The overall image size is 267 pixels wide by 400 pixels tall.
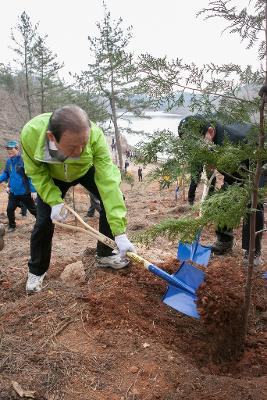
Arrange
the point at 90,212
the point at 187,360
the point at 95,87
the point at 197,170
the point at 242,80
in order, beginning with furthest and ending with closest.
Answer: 1. the point at 95,87
2. the point at 90,212
3. the point at 187,360
4. the point at 197,170
5. the point at 242,80

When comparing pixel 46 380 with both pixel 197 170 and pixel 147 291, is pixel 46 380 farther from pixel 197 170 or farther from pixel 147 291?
pixel 197 170

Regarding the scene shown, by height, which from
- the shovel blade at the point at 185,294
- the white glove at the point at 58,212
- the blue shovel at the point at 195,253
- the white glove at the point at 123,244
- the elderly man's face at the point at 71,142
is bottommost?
the blue shovel at the point at 195,253

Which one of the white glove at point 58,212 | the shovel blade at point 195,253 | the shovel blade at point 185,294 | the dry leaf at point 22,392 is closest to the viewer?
the dry leaf at point 22,392

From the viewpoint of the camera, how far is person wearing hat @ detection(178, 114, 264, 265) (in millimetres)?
2656

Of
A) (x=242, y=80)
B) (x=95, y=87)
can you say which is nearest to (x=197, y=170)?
(x=242, y=80)

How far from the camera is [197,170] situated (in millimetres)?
2652

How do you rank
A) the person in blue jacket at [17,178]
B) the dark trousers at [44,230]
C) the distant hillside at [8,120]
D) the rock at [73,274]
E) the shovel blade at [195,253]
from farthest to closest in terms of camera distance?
the distant hillside at [8,120] → the person in blue jacket at [17,178] → the shovel blade at [195,253] → the rock at [73,274] → the dark trousers at [44,230]

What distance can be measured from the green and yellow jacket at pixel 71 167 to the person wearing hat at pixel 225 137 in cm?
82

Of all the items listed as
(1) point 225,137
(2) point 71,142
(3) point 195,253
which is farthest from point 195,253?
(2) point 71,142

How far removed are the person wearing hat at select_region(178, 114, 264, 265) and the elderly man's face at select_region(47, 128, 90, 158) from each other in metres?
0.68

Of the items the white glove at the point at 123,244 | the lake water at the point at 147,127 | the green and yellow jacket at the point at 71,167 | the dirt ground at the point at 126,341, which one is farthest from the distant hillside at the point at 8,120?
the white glove at the point at 123,244

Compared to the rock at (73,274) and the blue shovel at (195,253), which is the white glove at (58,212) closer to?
the rock at (73,274)

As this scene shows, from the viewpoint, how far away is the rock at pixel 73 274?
4.03 m

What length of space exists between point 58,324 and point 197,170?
1.61 m
